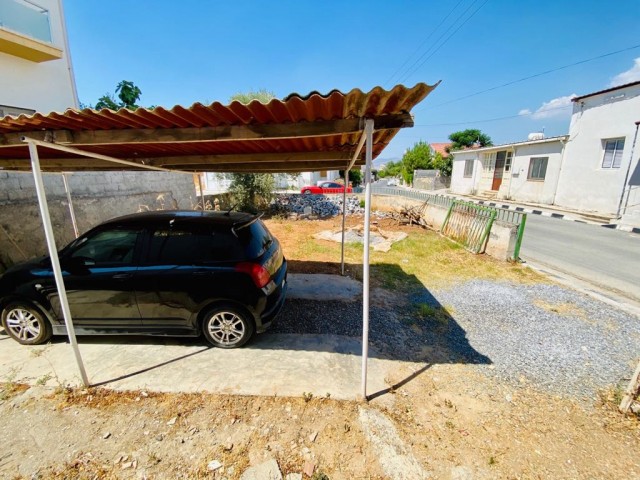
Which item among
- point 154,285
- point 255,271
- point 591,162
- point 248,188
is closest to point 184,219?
point 154,285

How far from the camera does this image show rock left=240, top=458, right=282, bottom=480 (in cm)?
203

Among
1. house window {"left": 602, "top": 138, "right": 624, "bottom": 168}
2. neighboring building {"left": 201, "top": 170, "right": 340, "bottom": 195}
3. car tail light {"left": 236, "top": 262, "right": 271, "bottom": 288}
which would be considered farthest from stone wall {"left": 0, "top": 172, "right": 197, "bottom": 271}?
house window {"left": 602, "top": 138, "right": 624, "bottom": 168}

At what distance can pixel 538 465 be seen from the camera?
212 cm

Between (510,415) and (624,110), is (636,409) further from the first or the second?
(624,110)

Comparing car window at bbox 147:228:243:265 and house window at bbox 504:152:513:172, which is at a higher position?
house window at bbox 504:152:513:172

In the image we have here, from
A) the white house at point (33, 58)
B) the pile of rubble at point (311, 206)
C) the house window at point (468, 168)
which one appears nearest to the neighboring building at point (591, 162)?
the house window at point (468, 168)

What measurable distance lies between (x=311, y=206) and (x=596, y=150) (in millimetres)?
13350

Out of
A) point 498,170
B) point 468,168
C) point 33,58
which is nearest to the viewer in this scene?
point 33,58

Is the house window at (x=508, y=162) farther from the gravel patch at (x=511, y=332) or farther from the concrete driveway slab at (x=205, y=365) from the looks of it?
the concrete driveway slab at (x=205, y=365)

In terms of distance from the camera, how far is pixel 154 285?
10.3 feet

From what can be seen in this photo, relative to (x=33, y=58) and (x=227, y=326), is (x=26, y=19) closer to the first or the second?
(x=33, y=58)

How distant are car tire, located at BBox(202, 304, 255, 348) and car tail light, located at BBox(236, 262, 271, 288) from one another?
0.39 meters

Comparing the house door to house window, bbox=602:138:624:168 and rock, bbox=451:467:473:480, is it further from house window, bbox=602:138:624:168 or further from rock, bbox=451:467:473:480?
rock, bbox=451:467:473:480

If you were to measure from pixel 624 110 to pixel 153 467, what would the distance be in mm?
18007
